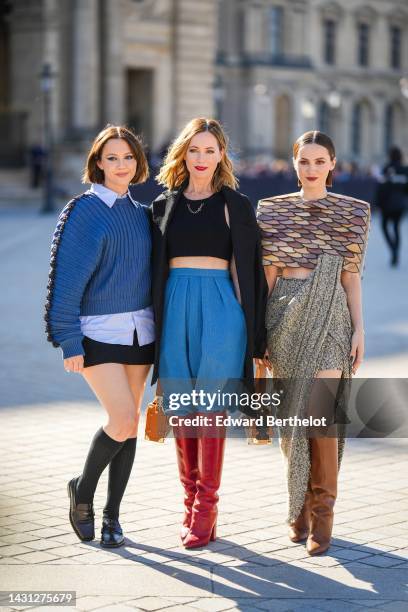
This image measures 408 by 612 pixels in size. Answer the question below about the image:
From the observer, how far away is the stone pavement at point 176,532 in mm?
5352

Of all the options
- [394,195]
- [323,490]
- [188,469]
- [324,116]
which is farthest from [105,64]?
[323,490]

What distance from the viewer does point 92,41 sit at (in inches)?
1593

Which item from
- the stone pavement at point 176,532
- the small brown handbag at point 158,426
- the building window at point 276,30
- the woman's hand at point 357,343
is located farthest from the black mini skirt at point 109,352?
the building window at point 276,30

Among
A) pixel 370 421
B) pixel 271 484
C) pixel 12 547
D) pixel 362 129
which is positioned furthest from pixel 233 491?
pixel 362 129

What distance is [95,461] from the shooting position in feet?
19.9

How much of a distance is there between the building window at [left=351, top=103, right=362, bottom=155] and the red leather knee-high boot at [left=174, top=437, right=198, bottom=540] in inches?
2802

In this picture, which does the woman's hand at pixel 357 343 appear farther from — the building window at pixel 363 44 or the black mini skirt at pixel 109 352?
the building window at pixel 363 44

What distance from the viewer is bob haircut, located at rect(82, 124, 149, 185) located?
607cm

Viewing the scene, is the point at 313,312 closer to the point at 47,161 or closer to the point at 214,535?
the point at 214,535

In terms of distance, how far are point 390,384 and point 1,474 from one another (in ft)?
11.3

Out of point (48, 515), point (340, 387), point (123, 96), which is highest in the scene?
point (123, 96)

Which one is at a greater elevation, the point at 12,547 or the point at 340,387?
the point at 340,387

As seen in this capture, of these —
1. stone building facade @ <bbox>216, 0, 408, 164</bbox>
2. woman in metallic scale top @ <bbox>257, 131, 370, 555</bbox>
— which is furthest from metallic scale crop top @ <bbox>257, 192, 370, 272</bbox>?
stone building facade @ <bbox>216, 0, 408, 164</bbox>

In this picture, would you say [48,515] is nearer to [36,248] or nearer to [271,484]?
[271,484]
